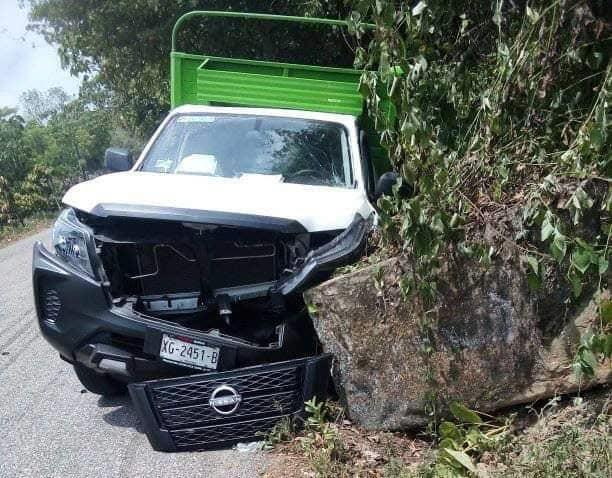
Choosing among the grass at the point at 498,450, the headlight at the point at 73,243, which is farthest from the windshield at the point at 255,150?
the grass at the point at 498,450

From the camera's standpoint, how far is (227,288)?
4.54 m

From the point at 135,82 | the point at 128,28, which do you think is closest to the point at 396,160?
the point at 128,28

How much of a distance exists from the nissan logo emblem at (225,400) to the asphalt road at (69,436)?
0.26 meters

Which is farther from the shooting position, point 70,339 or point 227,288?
point 227,288

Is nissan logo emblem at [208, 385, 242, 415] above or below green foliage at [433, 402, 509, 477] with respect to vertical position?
below

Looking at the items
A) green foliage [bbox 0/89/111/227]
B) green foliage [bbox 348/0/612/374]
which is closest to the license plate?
green foliage [bbox 348/0/612/374]

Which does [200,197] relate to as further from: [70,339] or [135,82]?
[135,82]

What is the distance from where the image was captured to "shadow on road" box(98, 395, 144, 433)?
15.4 ft

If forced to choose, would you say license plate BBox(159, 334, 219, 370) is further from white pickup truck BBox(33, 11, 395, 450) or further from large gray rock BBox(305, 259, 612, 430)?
large gray rock BBox(305, 259, 612, 430)

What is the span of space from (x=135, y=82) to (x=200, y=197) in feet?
41.5

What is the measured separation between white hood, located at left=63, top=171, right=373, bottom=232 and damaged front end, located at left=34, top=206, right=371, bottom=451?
3.3 inches

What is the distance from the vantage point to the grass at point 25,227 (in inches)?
889

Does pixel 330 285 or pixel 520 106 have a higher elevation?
pixel 520 106

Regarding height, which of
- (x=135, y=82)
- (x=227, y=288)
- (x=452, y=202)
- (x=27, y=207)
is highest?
(x=452, y=202)
